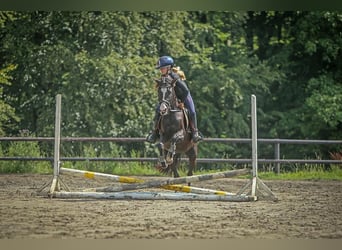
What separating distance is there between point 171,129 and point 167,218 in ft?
3.27

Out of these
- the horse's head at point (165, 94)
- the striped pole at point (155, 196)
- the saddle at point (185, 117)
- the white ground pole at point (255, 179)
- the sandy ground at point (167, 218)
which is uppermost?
the horse's head at point (165, 94)

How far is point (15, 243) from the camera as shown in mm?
5270

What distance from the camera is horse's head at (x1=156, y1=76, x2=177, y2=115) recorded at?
6152 mm

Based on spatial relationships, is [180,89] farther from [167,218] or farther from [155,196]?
[167,218]

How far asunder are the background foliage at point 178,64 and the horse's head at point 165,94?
1045 mm

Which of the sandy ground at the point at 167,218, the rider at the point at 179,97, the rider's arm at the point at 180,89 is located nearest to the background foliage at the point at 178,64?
the rider at the point at 179,97

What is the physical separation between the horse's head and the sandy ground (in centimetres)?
79

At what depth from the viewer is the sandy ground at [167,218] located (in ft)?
17.2

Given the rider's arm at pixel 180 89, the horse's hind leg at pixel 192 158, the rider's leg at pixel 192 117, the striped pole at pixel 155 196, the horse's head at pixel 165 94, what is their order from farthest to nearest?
1. the horse's hind leg at pixel 192 158
2. the rider's leg at pixel 192 117
3. the rider's arm at pixel 180 89
4. the horse's head at pixel 165 94
5. the striped pole at pixel 155 196

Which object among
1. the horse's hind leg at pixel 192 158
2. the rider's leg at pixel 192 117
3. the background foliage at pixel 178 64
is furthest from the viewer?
the background foliage at pixel 178 64

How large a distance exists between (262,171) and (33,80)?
256 centimetres

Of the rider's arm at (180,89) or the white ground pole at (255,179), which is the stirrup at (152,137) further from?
the white ground pole at (255,179)
